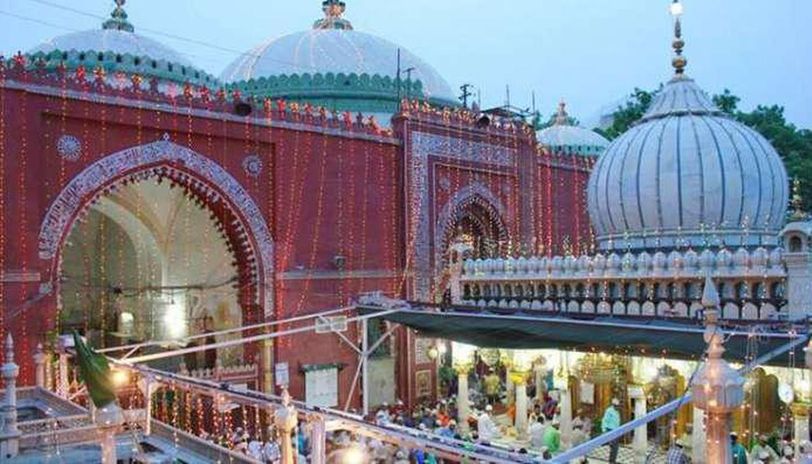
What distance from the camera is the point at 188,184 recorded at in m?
14.1

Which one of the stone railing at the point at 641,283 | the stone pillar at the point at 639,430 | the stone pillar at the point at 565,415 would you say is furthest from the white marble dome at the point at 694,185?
the stone pillar at the point at 565,415

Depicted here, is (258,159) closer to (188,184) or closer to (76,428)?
(188,184)

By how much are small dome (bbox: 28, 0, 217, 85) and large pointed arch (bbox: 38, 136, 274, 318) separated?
165 inches

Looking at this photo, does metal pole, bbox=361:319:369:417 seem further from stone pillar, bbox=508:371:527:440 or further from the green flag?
the green flag

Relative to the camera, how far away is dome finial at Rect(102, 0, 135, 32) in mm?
19594

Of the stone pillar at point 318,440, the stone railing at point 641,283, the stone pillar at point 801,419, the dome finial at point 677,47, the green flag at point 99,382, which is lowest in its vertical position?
the stone pillar at point 801,419

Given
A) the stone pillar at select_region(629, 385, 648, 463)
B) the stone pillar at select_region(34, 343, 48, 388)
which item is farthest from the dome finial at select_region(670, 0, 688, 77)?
the stone pillar at select_region(34, 343, 48, 388)

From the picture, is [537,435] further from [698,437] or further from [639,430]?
[698,437]

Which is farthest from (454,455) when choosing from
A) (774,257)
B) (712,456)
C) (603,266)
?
(603,266)

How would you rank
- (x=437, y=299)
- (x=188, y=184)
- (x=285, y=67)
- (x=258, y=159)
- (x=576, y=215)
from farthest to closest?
(x=576, y=215) → (x=285, y=67) → (x=437, y=299) → (x=258, y=159) → (x=188, y=184)

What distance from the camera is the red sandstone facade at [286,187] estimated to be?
475 inches

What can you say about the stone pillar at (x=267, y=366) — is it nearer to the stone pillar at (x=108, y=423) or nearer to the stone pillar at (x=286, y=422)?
the stone pillar at (x=108, y=423)

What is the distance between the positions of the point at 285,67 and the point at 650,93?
16.3 meters

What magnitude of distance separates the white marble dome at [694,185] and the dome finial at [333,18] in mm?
12132
